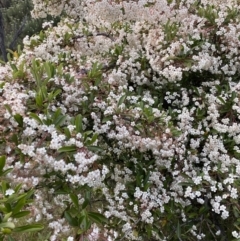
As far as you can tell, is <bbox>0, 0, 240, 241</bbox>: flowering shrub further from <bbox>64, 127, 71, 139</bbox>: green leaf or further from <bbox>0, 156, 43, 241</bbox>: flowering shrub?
<bbox>0, 156, 43, 241</bbox>: flowering shrub

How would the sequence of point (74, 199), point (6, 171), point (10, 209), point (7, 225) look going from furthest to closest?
point (74, 199)
point (6, 171)
point (10, 209)
point (7, 225)

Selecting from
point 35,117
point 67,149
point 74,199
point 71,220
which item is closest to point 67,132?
point 67,149

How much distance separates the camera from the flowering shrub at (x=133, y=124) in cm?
260

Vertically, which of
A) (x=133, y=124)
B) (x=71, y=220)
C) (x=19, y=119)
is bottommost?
(x=71, y=220)

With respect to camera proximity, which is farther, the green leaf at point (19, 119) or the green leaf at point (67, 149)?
the green leaf at point (19, 119)

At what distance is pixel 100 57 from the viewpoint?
4277 millimetres

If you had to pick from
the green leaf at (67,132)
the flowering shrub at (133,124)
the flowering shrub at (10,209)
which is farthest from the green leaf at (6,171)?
the green leaf at (67,132)

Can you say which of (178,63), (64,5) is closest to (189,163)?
(178,63)

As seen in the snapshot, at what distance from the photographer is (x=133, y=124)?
3025 mm

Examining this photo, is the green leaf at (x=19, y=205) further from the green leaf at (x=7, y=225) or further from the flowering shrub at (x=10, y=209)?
the green leaf at (x=7, y=225)

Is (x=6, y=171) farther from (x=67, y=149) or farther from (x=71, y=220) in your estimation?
(x=71, y=220)

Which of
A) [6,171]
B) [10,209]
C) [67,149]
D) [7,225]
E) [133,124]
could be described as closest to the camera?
[7,225]

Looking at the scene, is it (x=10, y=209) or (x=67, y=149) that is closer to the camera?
(x=10, y=209)

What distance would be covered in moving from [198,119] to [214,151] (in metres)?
0.39
